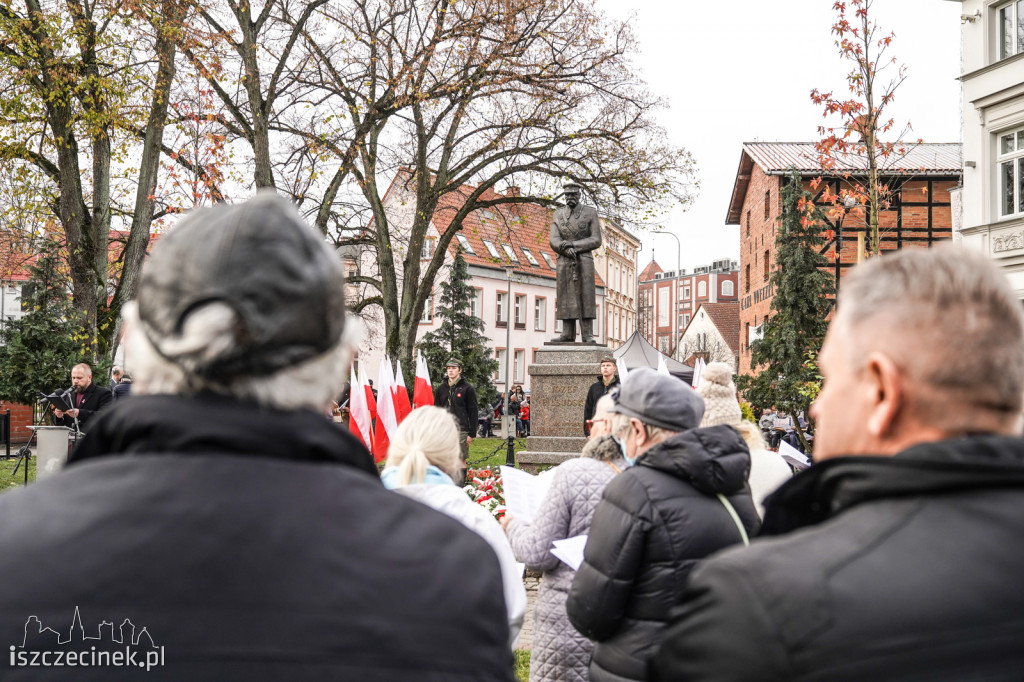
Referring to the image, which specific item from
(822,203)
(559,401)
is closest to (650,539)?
(559,401)

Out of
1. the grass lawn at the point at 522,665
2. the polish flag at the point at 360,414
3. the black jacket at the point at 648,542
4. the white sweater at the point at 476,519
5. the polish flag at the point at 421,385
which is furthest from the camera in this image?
the polish flag at the point at 421,385

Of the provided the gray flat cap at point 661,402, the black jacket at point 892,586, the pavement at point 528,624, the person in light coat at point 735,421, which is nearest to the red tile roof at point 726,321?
the pavement at point 528,624

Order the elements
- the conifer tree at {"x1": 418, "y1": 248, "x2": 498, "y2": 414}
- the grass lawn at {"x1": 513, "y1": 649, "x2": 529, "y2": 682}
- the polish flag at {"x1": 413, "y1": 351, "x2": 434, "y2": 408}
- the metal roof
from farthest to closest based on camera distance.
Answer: the metal roof < the conifer tree at {"x1": 418, "y1": 248, "x2": 498, "y2": 414} < the polish flag at {"x1": 413, "y1": 351, "x2": 434, "y2": 408} < the grass lawn at {"x1": 513, "y1": 649, "x2": 529, "y2": 682}

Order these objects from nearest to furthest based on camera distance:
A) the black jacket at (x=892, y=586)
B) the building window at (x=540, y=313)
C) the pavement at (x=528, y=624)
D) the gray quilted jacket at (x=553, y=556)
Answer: the black jacket at (x=892, y=586), the gray quilted jacket at (x=553, y=556), the pavement at (x=528, y=624), the building window at (x=540, y=313)

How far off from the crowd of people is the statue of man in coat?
11.9 m

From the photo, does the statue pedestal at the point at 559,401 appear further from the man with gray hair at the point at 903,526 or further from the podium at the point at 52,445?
the man with gray hair at the point at 903,526

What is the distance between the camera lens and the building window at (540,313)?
56.2 meters

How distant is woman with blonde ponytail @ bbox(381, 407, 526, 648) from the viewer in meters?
3.11

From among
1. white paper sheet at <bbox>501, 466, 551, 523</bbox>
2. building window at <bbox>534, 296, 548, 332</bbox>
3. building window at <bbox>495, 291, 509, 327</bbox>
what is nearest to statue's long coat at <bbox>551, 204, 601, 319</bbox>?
white paper sheet at <bbox>501, 466, 551, 523</bbox>

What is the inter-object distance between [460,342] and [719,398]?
1441 inches

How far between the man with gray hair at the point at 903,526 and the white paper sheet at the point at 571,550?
226 centimetres

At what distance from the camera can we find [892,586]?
1.18 metres

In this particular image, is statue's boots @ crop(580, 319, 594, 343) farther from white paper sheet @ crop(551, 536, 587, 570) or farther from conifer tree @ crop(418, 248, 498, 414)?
conifer tree @ crop(418, 248, 498, 414)

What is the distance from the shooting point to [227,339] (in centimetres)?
129
